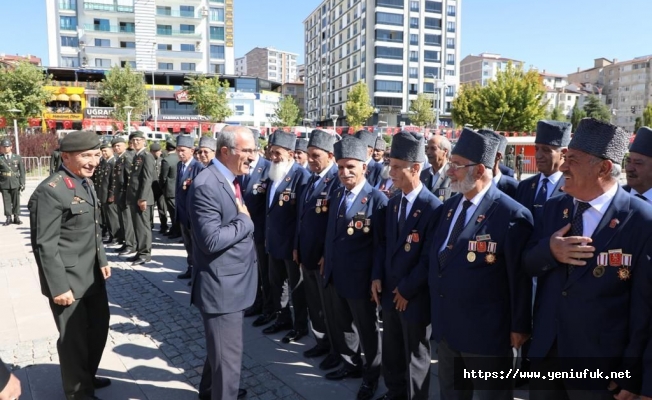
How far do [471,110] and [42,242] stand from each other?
1537 inches

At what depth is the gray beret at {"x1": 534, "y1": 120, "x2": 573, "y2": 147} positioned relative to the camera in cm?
420

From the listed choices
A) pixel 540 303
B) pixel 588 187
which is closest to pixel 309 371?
pixel 540 303

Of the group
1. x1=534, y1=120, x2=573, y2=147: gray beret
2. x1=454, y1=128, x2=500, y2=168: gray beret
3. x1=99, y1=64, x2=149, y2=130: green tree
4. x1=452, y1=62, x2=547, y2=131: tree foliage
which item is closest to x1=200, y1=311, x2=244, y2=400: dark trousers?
x1=454, y1=128, x2=500, y2=168: gray beret

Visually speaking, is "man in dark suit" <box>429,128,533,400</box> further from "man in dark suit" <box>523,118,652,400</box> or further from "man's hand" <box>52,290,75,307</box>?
"man's hand" <box>52,290,75,307</box>

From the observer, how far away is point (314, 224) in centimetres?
444

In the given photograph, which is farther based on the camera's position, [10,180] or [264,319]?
[10,180]

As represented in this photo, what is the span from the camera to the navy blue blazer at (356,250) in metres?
3.72

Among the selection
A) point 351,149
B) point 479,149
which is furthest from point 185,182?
point 479,149

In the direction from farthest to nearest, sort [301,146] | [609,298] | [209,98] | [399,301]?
[209,98]
[301,146]
[399,301]
[609,298]

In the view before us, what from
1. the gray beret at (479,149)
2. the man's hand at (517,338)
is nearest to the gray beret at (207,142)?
the gray beret at (479,149)

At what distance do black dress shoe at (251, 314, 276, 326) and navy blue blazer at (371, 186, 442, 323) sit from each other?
7.58ft

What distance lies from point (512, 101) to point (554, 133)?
32580 mm

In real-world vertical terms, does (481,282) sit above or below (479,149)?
below

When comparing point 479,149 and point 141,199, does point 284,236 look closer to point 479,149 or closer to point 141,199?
point 479,149
